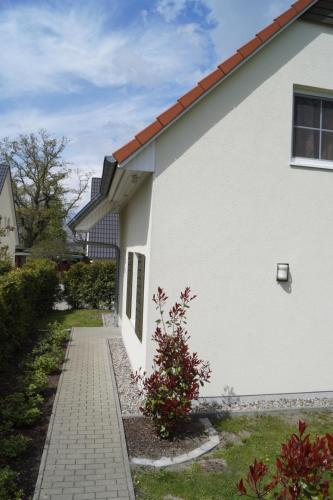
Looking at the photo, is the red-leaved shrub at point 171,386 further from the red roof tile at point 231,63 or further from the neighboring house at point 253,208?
the red roof tile at point 231,63

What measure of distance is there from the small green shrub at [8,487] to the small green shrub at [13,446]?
1.81 ft

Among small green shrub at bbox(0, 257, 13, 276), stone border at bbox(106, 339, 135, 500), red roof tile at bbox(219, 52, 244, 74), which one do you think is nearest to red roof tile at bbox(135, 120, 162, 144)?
red roof tile at bbox(219, 52, 244, 74)

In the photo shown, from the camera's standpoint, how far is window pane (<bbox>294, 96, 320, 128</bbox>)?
788 centimetres

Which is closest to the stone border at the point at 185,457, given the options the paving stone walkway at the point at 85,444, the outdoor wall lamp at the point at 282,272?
the paving stone walkway at the point at 85,444

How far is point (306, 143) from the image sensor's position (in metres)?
7.97

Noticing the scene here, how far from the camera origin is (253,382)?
7543 millimetres

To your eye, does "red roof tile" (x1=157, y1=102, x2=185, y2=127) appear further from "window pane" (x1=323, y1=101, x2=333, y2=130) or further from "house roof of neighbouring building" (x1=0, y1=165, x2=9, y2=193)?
"house roof of neighbouring building" (x1=0, y1=165, x2=9, y2=193)

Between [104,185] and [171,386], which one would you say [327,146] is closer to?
[104,185]

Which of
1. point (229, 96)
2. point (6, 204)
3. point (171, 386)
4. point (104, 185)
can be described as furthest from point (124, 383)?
point (6, 204)

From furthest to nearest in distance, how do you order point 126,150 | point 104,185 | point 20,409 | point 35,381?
point 104,185 → point 35,381 → point 126,150 → point 20,409

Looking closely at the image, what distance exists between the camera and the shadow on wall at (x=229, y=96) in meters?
7.07

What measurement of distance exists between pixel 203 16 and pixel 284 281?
509 cm

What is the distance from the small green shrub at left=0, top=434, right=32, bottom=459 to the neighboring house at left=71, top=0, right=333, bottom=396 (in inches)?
95.1

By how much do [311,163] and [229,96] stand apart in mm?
1968
